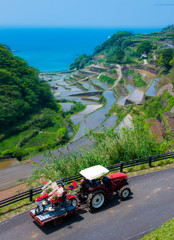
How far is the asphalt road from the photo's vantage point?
1030cm

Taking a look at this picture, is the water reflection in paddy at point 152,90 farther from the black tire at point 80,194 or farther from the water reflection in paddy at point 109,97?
the black tire at point 80,194

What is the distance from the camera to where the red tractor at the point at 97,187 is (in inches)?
444

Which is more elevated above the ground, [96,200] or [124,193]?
[96,200]

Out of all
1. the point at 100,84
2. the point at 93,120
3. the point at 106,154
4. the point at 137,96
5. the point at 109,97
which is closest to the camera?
the point at 106,154

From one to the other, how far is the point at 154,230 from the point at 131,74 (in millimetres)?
69639

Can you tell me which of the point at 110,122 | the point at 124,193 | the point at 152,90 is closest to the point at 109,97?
the point at 152,90

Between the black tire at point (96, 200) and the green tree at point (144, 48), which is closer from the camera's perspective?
the black tire at point (96, 200)

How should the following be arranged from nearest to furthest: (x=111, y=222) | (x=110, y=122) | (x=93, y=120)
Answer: (x=111, y=222) < (x=110, y=122) < (x=93, y=120)

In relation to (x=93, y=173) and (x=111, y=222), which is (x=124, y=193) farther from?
(x=93, y=173)

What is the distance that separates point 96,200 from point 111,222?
3.84 feet

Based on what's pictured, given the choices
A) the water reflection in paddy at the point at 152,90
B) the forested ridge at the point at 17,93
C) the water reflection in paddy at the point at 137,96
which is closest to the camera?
the forested ridge at the point at 17,93

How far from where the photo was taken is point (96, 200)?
1153cm

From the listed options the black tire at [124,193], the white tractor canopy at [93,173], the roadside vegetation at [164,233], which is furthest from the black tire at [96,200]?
the roadside vegetation at [164,233]

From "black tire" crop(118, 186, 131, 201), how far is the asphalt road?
0.27 metres
